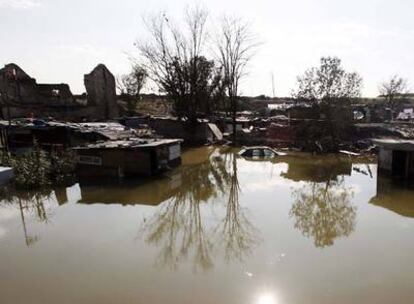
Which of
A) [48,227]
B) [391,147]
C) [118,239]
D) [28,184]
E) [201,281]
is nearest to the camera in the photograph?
[201,281]

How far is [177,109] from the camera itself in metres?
32.2

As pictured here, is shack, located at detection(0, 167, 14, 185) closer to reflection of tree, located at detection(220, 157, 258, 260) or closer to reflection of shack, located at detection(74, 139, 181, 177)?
reflection of shack, located at detection(74, 139, 181, 177)

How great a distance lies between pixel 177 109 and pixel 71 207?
20.8 m

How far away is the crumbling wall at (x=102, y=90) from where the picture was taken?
122ft

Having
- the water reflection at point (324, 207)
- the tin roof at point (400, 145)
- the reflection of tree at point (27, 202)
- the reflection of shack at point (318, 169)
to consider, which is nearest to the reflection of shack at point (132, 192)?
the reflection of tree at point (27, 202)

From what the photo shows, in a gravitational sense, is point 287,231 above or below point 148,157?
below

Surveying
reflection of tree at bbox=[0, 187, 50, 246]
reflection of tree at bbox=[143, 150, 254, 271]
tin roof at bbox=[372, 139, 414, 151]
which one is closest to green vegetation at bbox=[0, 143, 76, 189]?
reflection of tree at bbox=[0, 187, 50, 246]

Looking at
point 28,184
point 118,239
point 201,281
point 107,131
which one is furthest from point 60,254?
point 107,131

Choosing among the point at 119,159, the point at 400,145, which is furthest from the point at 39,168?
the point at 400,145

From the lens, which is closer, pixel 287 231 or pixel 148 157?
pixel 287 231

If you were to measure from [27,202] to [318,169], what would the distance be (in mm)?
14743

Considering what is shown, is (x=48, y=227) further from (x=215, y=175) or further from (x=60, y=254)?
(x=215, y=175)

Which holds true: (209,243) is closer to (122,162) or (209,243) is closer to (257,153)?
(122,162)

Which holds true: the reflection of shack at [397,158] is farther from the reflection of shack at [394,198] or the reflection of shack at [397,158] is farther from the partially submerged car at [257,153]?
the partially submerged car at [257,153]
